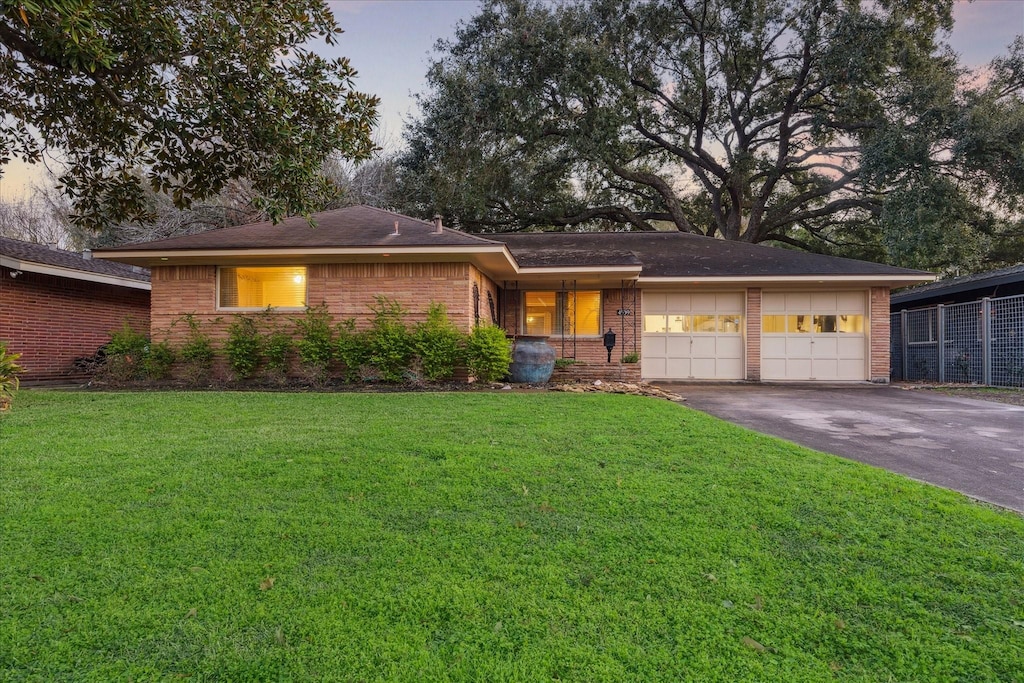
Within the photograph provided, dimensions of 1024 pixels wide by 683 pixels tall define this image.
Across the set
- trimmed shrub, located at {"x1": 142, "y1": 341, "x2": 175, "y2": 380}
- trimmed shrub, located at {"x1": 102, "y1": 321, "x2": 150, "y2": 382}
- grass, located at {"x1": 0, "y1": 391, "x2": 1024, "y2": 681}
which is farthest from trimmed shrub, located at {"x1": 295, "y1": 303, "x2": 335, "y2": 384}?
grass, located at {"x1": 0, "y1": 391, "x2": 1024, "y2": 681}

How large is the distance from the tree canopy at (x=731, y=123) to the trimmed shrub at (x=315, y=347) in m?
9.19

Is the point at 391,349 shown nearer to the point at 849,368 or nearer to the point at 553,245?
the point at 553,245

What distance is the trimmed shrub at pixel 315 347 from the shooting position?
974 cm

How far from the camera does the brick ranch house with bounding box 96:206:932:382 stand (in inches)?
403

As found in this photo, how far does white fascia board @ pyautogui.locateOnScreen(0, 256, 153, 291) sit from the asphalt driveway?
13.3m

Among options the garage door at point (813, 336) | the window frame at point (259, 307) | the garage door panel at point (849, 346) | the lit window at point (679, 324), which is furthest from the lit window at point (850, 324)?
the window frame at point (259, 307)

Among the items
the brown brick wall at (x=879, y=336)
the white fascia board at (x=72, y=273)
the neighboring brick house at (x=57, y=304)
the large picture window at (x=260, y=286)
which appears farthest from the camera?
the brown brick wall at (x=879, y=336)

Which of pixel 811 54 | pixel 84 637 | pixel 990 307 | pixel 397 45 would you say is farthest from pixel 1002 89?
pixel 84 637

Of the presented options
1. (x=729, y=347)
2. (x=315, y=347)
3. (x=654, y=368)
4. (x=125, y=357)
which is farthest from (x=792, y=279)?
(x=125, y=357)

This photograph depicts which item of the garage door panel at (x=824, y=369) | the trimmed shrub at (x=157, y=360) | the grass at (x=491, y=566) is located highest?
the trimmed shrub at (x=157, y=360)

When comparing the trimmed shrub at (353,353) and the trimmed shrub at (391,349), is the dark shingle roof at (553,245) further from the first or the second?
the trimmed shrub at (353,353)

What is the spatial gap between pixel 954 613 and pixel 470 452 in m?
3.22

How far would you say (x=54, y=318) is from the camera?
39.3 feet

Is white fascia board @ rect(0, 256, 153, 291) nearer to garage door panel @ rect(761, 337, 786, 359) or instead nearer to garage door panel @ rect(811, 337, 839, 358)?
garage door panel @ rect(761, 337, 786, 359)
